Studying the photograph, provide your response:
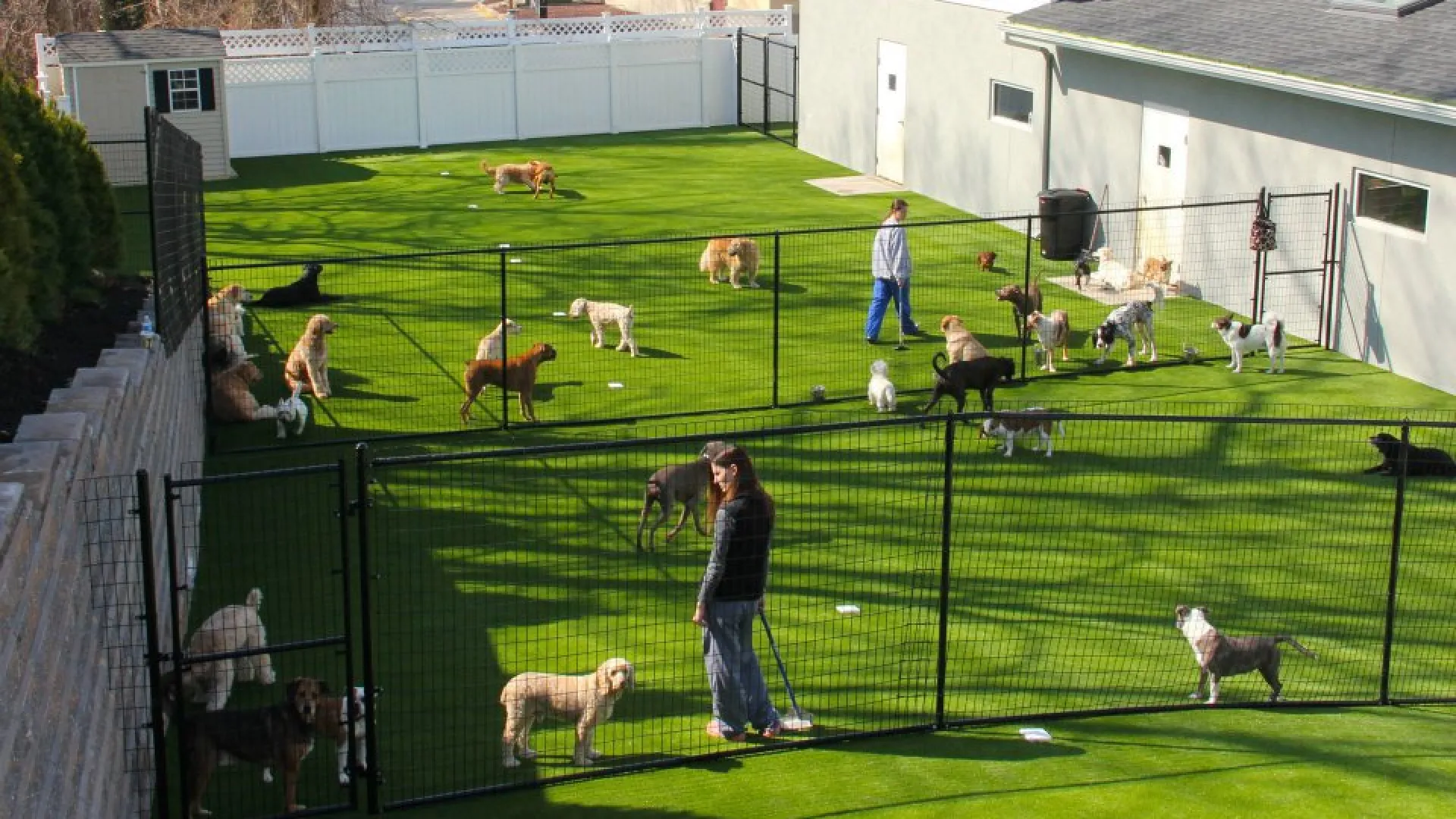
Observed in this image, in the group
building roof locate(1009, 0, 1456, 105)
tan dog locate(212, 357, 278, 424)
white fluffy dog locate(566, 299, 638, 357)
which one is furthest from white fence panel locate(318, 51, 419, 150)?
tan dog locate(212, 357, 278, 424)

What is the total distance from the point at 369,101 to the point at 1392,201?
64.7 ft

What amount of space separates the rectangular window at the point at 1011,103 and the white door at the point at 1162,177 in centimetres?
303

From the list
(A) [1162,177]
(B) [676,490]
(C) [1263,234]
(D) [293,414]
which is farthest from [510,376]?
(A) [1162,177]

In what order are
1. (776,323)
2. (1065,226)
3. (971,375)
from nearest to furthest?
(971,375)
(776,323)
(1065,226)

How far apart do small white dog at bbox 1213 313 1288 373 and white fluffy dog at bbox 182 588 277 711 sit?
10619 millimetres

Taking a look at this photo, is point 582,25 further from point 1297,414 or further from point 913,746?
point 913,746

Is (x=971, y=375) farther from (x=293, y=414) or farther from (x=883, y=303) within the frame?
(x=293, y=414)

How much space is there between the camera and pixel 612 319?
57.4ft

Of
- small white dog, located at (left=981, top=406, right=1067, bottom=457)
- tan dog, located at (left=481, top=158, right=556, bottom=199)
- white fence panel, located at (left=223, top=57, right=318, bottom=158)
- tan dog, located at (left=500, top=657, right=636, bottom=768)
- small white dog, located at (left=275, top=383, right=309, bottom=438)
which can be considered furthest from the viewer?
white fence panel, located at (left=223, top=57, right=318, bottom=158)

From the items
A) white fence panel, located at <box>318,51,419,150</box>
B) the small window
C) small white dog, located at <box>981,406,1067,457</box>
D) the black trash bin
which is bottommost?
small white dog, located at <box>981,406,1067,457</box>

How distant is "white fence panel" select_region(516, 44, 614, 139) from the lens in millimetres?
32875

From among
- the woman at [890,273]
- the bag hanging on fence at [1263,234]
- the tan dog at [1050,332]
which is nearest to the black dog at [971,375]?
the tan dog at [1050,332]

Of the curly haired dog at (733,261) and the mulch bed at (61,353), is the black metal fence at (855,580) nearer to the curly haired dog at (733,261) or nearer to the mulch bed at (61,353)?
the mulch bed at (61,353)

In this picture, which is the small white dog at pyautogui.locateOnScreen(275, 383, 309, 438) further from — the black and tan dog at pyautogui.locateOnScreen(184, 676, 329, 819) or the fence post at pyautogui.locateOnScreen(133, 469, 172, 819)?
the fence post at pyautogui.locateOnScreen(133, 469, 172, 819)
